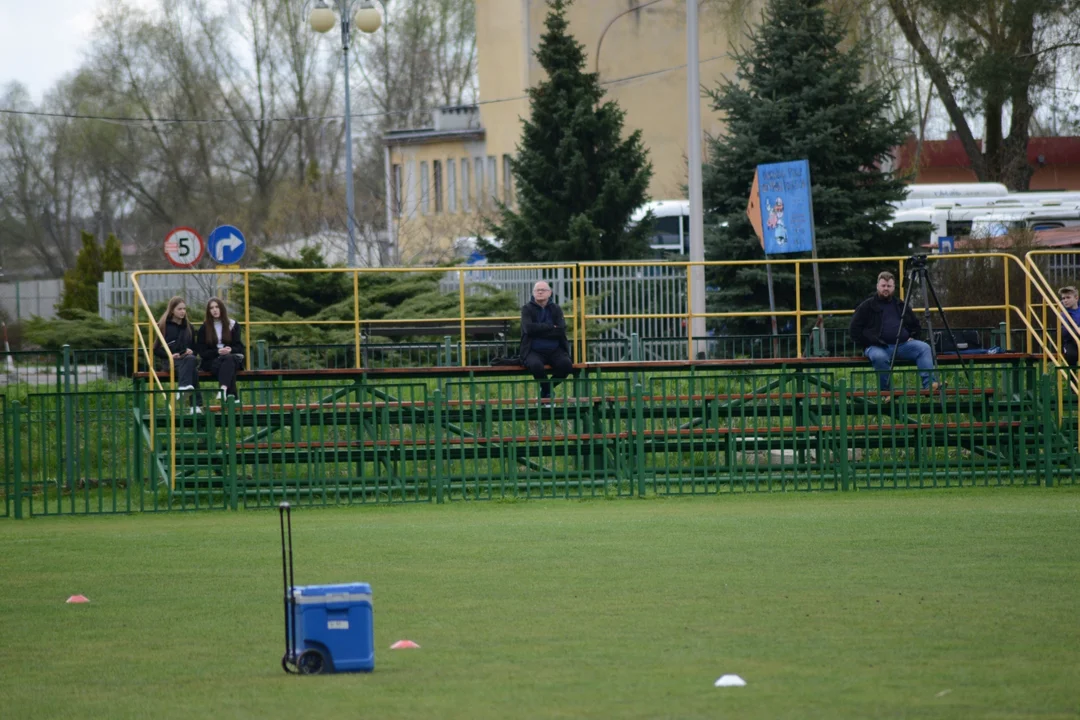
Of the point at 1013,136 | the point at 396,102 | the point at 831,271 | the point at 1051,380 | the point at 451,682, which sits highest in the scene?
the point at 396,102

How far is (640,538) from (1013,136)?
121 ft

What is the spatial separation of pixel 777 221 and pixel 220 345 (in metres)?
9.31

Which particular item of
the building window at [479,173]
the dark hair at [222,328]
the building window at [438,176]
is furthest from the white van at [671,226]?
the building window at [438,176]

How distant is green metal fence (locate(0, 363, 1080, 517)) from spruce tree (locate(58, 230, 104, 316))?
29.8 metres

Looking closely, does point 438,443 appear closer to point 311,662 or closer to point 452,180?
point 311,662

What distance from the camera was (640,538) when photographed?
542 inches

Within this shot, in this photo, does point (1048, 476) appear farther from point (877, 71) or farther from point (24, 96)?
point (24, 96)

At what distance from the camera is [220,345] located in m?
20.8

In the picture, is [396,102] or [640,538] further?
[396,102]

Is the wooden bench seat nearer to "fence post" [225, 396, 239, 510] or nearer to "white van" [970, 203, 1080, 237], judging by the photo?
"fence post" [225, 396, 239, 510]

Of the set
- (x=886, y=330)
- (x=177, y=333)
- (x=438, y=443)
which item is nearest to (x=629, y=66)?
(x=886, y=330)

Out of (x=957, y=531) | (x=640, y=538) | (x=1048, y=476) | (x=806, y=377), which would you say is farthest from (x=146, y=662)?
(x=1048, y=476)

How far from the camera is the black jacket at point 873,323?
20.2m

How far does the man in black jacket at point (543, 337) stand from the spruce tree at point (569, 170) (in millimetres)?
14803
